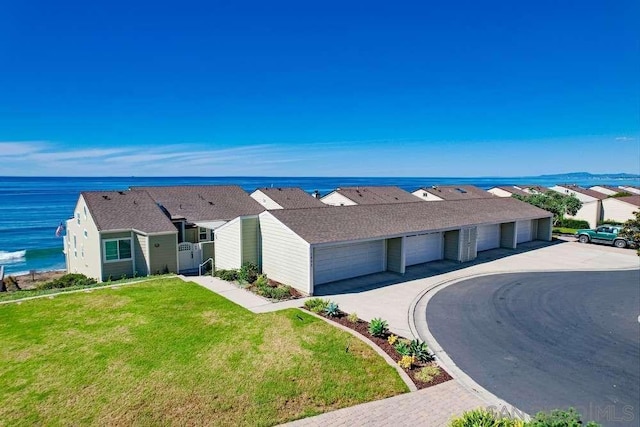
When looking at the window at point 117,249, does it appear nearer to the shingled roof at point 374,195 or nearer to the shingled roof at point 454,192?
the shingled roof at point 374,195

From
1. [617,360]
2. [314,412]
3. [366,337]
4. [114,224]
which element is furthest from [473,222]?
[114,224]

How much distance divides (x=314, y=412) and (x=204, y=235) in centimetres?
1844

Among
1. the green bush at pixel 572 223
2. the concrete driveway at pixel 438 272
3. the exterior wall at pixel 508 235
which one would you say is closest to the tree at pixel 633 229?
the concrete driveway at pixel 438 272

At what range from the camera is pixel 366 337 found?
12.4 metres

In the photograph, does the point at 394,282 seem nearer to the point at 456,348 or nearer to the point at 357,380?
the point at 456,348

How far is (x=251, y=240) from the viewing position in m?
20.6

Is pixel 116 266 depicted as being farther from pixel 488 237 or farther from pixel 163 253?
pixel 488 237

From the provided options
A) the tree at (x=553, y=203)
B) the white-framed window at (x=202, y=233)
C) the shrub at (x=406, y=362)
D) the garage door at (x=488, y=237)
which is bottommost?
the shrub at (x=406, y=362)

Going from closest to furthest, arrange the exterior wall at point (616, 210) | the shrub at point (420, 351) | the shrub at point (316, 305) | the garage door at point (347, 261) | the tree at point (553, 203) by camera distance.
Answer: the shrub at point (420, 351), the shrub at point (316, 305), the garage door at point (347, 261), the tree at point (553, 203), the exterior wall at point (616, 210)

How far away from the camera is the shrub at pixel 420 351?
36.4 feet

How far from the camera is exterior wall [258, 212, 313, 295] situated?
17453mm

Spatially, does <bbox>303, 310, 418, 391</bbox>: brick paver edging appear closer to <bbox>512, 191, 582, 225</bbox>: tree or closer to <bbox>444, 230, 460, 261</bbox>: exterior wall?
<bbox>444, 230, 460, 261</bbox>: exterior wall

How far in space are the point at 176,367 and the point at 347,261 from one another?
11040mm

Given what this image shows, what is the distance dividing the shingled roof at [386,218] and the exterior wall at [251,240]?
1.55 m
